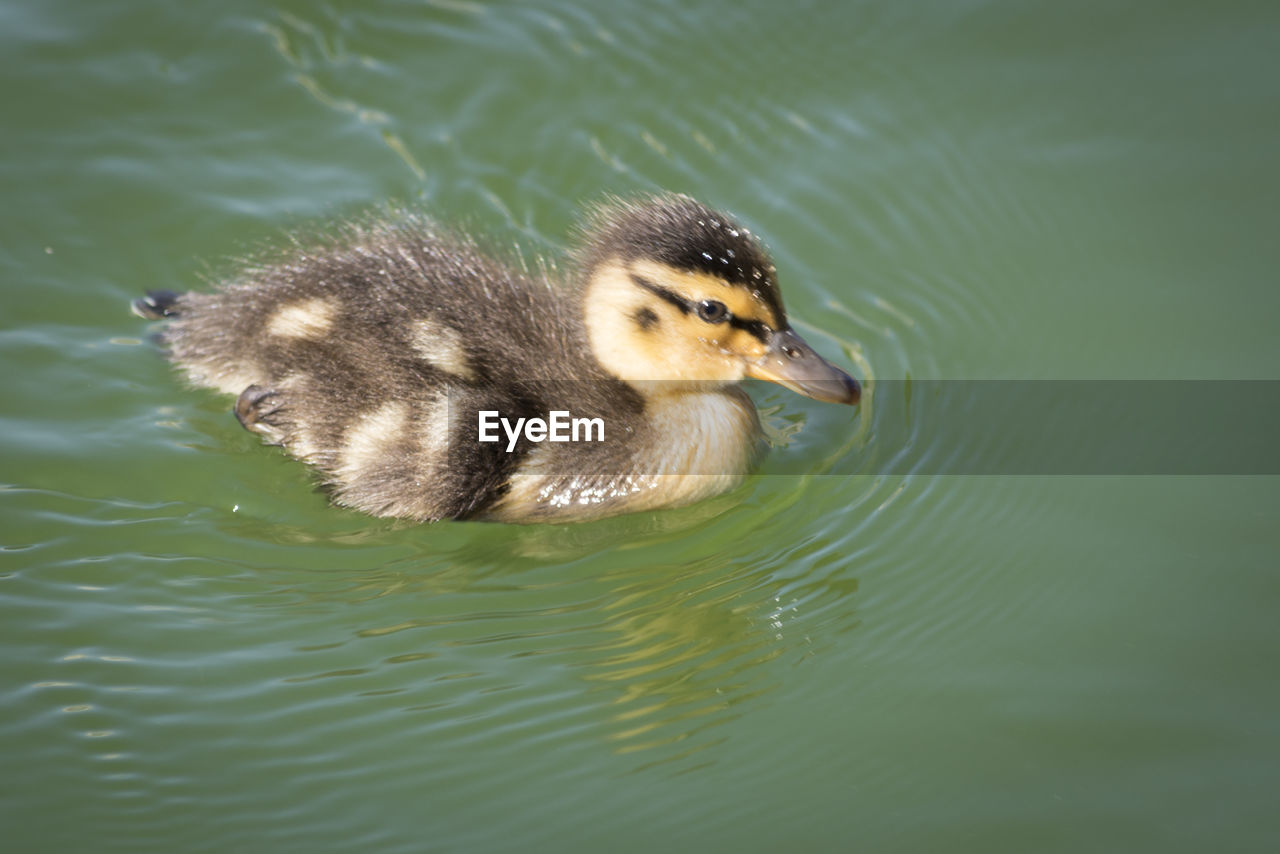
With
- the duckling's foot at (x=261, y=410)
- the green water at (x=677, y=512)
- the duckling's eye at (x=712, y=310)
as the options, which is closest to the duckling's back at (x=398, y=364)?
the duckling's foot at (x=261, y=410)

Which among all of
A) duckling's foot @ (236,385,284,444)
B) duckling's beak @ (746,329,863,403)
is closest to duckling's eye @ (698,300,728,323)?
duckling's beak @ (746,329,863,403)

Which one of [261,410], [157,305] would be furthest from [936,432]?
[157,305]

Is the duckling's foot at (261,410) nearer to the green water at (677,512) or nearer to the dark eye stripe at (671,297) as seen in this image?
the green water at (677,512)

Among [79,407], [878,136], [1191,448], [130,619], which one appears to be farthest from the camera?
[878,136]

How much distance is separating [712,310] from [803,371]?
24cm

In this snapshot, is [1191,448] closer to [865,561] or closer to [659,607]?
[865,561]

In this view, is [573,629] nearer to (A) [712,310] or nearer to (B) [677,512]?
(B) [677,512]

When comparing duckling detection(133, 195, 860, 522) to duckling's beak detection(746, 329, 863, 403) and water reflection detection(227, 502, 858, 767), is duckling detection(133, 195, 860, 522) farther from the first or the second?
water reflection detection(227, 502, 858, 767)

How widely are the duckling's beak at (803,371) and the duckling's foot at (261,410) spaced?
1.05 m

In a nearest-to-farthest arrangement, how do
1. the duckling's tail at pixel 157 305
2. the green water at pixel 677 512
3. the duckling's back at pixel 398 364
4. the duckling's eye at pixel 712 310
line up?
the green water at pixel 677 512, the duckling's back at pixel 398 364, the duckling's eye at pixel 712 310, the duckling's tail at pixel 157 305

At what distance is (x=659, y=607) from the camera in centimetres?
275

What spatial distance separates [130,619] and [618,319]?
3.90 feet

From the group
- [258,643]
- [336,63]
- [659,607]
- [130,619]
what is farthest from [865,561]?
[336,63]

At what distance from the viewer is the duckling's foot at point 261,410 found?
3111mm
